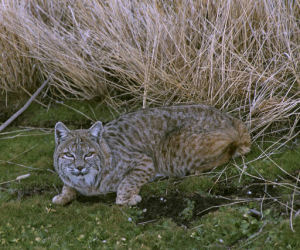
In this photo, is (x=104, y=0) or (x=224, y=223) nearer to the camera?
(x=224, y=223)

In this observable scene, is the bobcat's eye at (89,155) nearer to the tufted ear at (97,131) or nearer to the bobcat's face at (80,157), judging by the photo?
the bobcat's face at (80,157)

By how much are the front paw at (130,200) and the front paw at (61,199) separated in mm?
554

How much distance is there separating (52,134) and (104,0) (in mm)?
2248

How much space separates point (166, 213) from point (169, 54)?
2588mm

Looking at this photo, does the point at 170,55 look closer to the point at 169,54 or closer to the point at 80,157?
the point at 169,54

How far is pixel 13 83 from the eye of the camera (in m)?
7.68

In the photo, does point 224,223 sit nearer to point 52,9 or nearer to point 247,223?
point 247,223

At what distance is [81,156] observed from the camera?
5.41 metres

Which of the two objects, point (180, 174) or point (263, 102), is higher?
point (263, 102)

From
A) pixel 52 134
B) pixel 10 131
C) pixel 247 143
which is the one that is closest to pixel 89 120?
pixel 52 134

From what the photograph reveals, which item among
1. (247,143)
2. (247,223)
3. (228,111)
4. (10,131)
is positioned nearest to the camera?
(247,223)

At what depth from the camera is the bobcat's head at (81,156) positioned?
5410 mm

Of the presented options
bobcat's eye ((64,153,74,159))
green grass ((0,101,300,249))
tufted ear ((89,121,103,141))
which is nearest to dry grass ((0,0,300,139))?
green grass ((0,101,300,249))

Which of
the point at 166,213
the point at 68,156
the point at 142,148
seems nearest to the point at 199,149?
the point at 142,148
